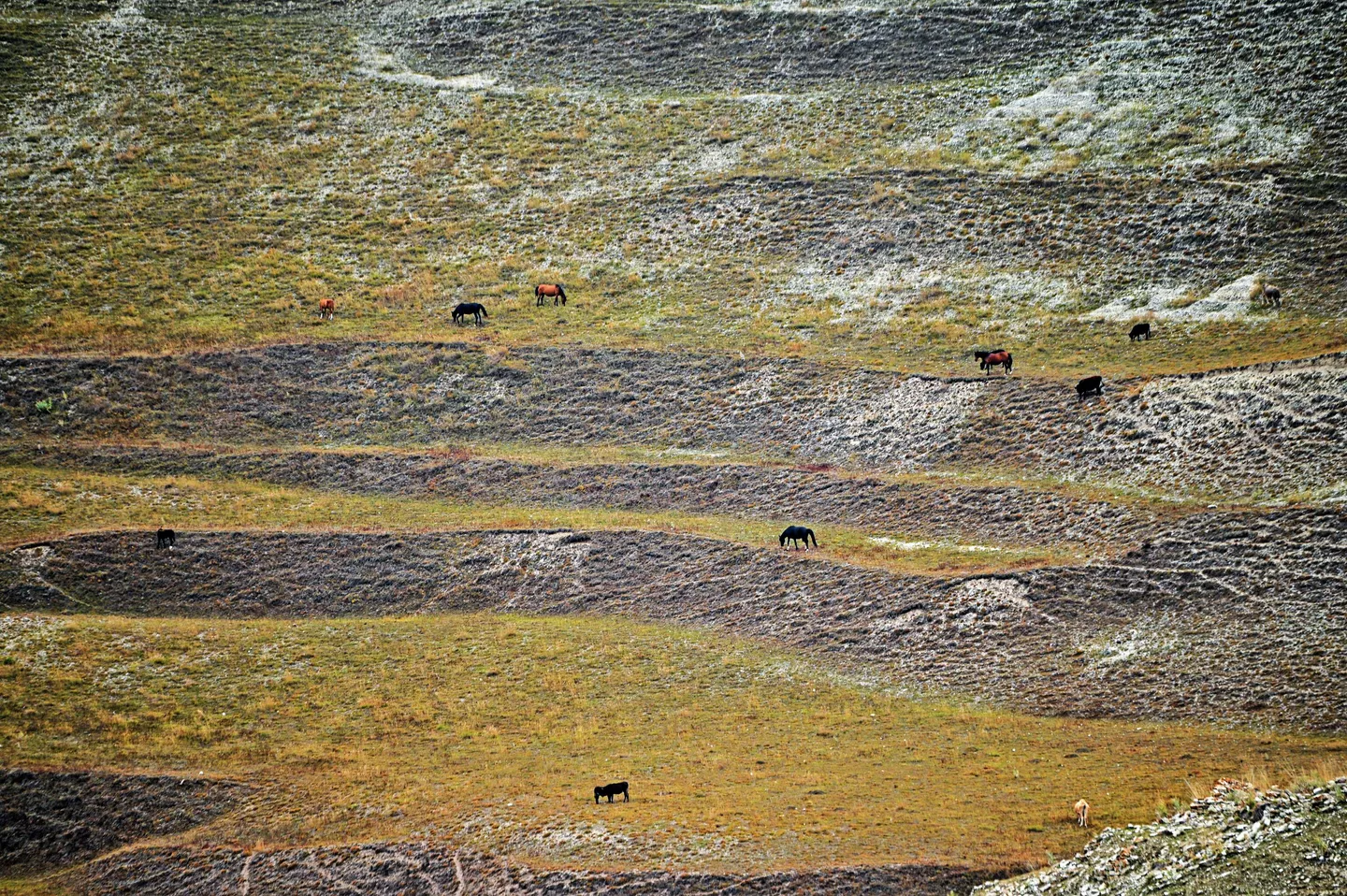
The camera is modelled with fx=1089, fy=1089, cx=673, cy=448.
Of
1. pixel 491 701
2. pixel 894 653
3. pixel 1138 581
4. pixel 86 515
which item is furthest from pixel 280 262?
pixel 1138 581

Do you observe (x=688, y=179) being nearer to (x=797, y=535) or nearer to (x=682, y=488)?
(x=682, y=488)

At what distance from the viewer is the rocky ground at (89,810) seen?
3083 cm

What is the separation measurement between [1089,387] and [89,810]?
40761 mm

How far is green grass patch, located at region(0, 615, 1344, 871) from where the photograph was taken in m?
28.0

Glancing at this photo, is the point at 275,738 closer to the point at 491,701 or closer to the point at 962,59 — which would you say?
the point at 491,701

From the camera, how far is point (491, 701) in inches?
1457

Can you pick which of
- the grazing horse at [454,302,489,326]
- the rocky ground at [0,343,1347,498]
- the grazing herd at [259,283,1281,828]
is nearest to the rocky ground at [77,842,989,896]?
the grazing herd at [259,283,1281,828]

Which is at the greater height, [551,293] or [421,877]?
[551,293]

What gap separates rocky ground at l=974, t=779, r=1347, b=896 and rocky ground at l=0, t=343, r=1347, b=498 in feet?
58.7

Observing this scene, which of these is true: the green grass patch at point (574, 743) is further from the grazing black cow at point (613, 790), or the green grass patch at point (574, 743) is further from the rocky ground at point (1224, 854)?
the rocky ground at point (1224, 854)

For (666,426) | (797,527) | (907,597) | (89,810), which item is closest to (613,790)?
(907,597)

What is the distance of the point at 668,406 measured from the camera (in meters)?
54.6

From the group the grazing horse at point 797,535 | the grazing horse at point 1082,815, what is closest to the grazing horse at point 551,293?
the grazing horse at point 797,535

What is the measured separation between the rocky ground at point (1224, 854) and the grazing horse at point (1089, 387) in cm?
2425
